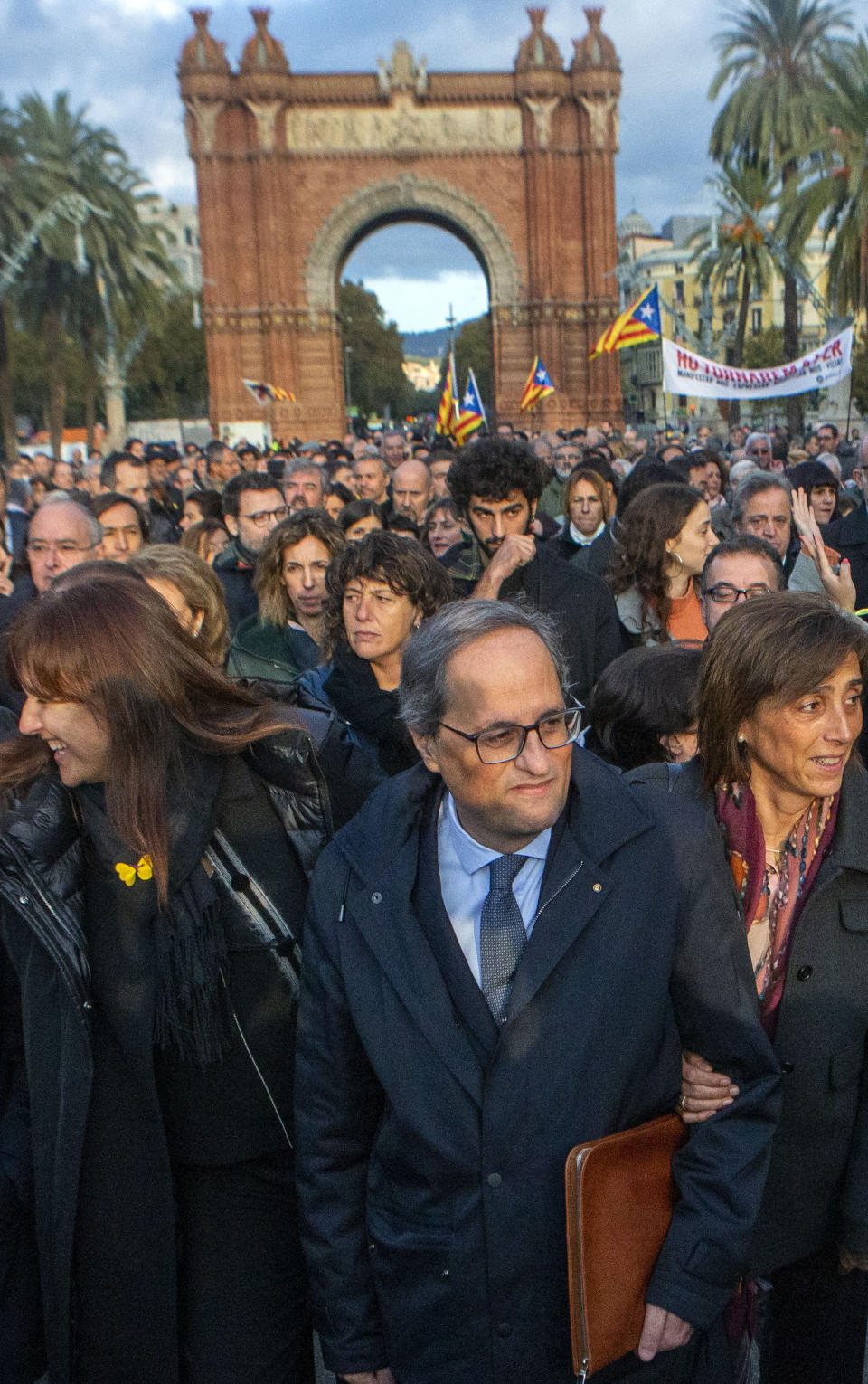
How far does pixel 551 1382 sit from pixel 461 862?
3.08 ft

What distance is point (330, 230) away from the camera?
40.3 m

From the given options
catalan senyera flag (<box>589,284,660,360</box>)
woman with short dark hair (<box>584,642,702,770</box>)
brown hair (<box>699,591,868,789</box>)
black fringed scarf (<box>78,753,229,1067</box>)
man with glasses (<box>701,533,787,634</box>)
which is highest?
catalan senyera flag (<box>589,284,660,360</box>)

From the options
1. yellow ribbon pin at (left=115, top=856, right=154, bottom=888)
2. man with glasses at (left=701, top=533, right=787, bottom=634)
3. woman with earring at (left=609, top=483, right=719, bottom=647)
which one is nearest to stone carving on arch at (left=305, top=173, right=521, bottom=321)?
woman with earring at (left=609, top=483, right=719, bottom=647)

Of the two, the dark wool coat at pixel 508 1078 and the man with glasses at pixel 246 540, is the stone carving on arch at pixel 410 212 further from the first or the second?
the dark wool coat at pixel 508 1078

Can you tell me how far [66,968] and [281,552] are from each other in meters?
3.02

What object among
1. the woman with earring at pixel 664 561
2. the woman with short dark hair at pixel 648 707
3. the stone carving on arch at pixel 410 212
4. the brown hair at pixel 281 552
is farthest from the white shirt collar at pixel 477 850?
the stone carving on arch at pixel 410 212

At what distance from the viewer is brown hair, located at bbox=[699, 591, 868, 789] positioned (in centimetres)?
242

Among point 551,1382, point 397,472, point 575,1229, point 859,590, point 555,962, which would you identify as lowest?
point 551,1382

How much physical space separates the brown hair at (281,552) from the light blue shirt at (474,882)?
2961 mm

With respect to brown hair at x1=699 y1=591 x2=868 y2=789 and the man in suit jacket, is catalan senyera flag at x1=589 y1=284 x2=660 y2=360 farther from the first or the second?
the man in suit jacket

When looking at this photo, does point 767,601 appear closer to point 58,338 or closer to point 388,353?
point 58,338

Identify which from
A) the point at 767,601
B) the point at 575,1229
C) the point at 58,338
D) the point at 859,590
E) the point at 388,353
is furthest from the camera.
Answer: the point at 388,353

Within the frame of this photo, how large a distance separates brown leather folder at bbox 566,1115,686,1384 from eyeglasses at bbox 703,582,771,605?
84.5 inches

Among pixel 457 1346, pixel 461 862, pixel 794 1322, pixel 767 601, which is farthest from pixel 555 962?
pixel 794 1322
